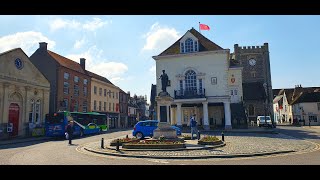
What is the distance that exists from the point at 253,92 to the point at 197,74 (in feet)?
68.6

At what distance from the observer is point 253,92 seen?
5159 centimetres

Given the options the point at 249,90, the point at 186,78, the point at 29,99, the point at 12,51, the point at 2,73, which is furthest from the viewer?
the point at 249,90

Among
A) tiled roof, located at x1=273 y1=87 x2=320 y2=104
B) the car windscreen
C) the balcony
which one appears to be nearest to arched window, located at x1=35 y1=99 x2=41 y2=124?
the car windscreen

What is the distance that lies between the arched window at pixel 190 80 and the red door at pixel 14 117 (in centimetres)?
2066

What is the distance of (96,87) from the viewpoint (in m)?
49.0

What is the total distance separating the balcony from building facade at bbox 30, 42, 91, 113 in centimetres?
1648

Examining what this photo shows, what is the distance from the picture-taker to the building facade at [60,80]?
3759cm

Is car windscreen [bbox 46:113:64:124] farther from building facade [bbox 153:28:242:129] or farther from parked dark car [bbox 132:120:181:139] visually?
building facade [bbox 153:28:242:129]

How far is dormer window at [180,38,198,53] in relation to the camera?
119ft
